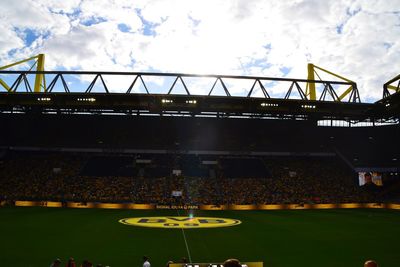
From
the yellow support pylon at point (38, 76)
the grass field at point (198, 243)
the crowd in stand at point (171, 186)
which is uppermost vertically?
the yellow support pylon at point (38, 76)

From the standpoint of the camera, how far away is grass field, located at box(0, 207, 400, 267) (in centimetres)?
1536

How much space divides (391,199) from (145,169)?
4172 cm

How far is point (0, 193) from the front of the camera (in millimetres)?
46844

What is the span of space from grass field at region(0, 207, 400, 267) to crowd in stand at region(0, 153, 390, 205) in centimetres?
1978

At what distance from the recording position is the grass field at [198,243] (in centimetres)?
1536

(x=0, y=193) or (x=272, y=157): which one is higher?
(x=272, y=157)

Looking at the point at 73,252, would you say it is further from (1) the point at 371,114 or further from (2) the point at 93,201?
(1) the point at 371,114

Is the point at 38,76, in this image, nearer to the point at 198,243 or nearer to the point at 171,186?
the point at 171,186

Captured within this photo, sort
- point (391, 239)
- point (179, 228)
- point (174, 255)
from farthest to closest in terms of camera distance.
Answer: point (179, 228) < point (391, 239) < point (174, 255)

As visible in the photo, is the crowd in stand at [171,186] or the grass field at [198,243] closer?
the grass field at [198,243]

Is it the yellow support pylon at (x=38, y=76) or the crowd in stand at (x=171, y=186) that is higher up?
the yellow support pylon at (x=38, y=76)

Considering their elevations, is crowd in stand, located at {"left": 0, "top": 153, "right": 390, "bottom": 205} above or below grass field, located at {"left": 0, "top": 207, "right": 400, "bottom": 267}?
above

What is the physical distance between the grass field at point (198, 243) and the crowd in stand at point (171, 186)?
779 inches

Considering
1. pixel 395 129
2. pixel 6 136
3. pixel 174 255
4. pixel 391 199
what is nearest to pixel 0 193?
pixel 6 136
